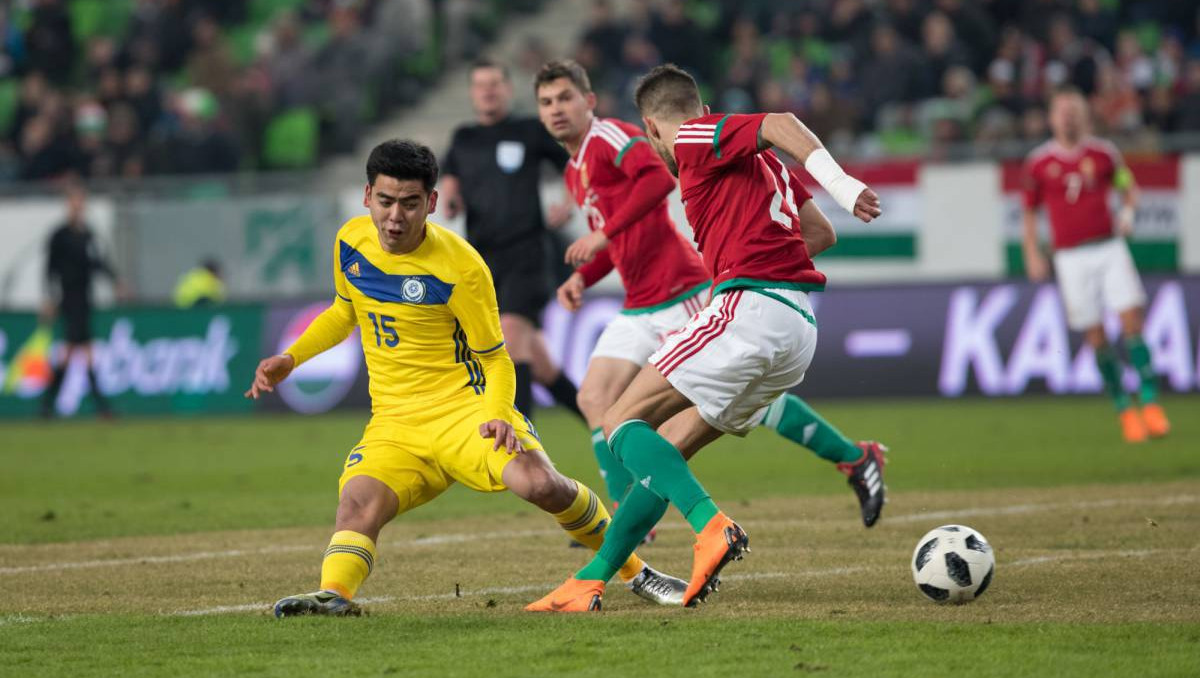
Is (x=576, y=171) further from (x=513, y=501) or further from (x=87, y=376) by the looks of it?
(x=87, y=376)

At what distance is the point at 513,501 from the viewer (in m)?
11.2

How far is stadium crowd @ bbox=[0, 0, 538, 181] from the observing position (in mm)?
24312

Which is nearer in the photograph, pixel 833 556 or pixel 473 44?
pixel 833 556

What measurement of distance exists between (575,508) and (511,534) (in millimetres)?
2547

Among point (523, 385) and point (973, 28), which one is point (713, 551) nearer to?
point (523, 385)

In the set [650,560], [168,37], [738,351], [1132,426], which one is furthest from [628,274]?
[168,37]

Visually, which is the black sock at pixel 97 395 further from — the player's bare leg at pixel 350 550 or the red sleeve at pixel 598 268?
the player's bare leg at pixel 350 550

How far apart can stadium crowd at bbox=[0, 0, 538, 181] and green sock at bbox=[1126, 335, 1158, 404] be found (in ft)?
43.3

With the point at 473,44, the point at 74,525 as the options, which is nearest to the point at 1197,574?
the point at 74,525

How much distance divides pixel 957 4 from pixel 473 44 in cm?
867

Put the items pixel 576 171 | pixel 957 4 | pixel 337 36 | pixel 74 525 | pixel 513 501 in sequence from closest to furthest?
1. pixel 576 171
2. pixel 74 525
3. pixel 513 501
4. pixel 957 4
5. pixel 337 36

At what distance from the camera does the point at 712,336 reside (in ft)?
21.5

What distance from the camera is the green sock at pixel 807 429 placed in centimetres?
891

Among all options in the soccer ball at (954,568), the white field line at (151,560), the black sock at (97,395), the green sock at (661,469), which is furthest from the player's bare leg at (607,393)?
the black sock at (97,395)
